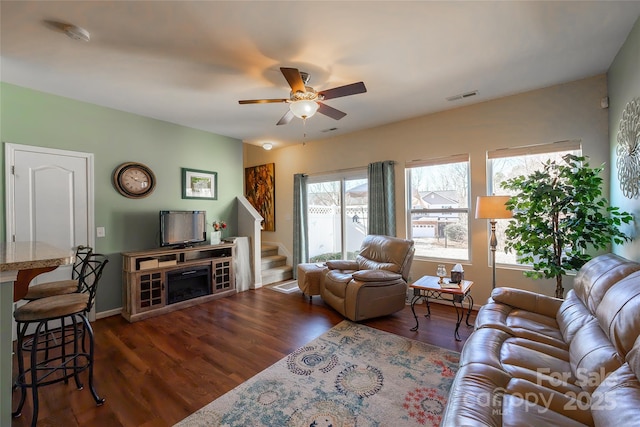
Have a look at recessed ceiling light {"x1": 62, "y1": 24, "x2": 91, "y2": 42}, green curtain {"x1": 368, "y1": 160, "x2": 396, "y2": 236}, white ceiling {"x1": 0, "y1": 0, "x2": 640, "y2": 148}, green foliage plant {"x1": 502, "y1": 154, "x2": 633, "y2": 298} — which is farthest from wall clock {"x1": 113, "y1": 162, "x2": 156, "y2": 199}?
green foliage plant {"x1": 502, "y1": 154, "x2": 633, "y2": 298}

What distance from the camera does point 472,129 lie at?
3693mm

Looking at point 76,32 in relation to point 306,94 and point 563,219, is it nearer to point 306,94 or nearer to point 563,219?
point 306,94

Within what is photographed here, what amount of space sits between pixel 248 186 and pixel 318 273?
11.7ft

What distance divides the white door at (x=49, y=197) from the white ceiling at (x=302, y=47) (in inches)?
31.6

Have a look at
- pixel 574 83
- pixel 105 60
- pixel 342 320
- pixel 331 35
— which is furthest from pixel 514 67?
pixel 105 60

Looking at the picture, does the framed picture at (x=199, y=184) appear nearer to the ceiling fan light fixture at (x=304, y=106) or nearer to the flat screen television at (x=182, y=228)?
the flat screen television at (x=182, y=228)

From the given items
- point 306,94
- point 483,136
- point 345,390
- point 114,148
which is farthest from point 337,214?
point 114,148

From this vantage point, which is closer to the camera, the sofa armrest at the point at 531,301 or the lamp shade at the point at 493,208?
the sofa armrest at the point at 531,301

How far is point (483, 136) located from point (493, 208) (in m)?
1.17

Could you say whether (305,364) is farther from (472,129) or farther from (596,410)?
(472,129)

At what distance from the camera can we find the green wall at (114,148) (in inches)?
120

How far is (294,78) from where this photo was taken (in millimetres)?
2316

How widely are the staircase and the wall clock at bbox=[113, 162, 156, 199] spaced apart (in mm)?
2474

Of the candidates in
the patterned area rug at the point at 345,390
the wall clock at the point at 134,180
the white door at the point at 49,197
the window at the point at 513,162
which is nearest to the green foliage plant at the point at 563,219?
the window at the point at 513,162
